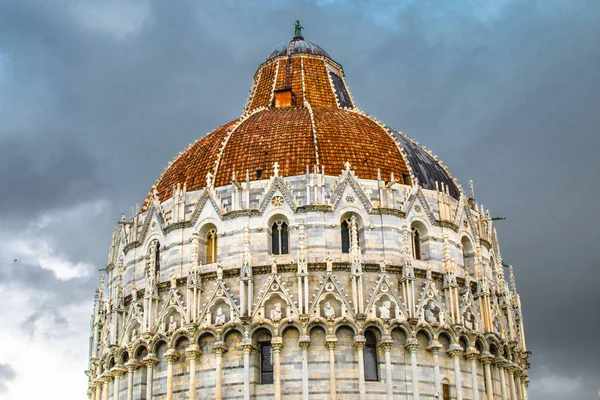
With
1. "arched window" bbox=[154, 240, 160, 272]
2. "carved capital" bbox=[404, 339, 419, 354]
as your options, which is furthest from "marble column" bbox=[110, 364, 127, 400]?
"carved capital" bbox=[404, 339, 419, 354]

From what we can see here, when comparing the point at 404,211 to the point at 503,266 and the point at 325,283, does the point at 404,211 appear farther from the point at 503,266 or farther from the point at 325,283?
the point at 503,266

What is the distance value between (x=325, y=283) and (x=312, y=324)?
1.89m

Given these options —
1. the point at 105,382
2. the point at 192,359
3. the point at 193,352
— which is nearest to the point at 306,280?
the point at 193,352

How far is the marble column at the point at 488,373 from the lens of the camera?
131ft

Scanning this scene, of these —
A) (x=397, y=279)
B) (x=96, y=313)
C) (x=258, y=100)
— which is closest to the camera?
(x=397, y=279)

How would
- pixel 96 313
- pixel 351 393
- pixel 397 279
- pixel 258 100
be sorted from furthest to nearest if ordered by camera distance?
pixel 258 100, pixel 96 313, pixel 397 279, pixel 351 393

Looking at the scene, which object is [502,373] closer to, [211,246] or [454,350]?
[454,350]

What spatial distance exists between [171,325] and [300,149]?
33.4 feet

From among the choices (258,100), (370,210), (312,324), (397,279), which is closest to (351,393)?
(312,324)

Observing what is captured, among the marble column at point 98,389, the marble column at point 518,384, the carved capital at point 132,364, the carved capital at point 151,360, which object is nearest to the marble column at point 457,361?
the marble column at point 518,384

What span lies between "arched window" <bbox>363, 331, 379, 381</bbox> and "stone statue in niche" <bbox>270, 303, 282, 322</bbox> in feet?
12.5

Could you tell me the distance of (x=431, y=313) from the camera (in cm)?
3909

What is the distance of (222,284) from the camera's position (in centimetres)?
3878

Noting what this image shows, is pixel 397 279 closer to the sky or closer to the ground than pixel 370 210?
closer to the ground
